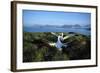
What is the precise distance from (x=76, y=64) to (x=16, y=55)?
621 mm

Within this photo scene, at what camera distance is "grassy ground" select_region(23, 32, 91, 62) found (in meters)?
2.04

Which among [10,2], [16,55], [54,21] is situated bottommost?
[16,55]

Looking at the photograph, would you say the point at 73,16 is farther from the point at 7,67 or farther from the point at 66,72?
the point at 7,67

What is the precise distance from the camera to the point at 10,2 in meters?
1.96

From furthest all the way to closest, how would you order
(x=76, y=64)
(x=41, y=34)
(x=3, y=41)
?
(x=76, y=64), (x=41, y=34), (x=3, y=41)

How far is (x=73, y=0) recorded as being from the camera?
2225 mm

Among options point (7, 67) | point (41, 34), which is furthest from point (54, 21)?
point (7, 67)

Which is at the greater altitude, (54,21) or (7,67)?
(54,21)

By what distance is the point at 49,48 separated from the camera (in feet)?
6.97

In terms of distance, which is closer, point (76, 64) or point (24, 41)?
point (24, 41)

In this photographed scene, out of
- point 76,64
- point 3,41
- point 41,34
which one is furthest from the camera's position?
point 76,64

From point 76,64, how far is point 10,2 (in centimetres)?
87

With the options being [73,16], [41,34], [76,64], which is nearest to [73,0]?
[73,16]

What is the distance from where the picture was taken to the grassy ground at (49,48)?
2041mm
